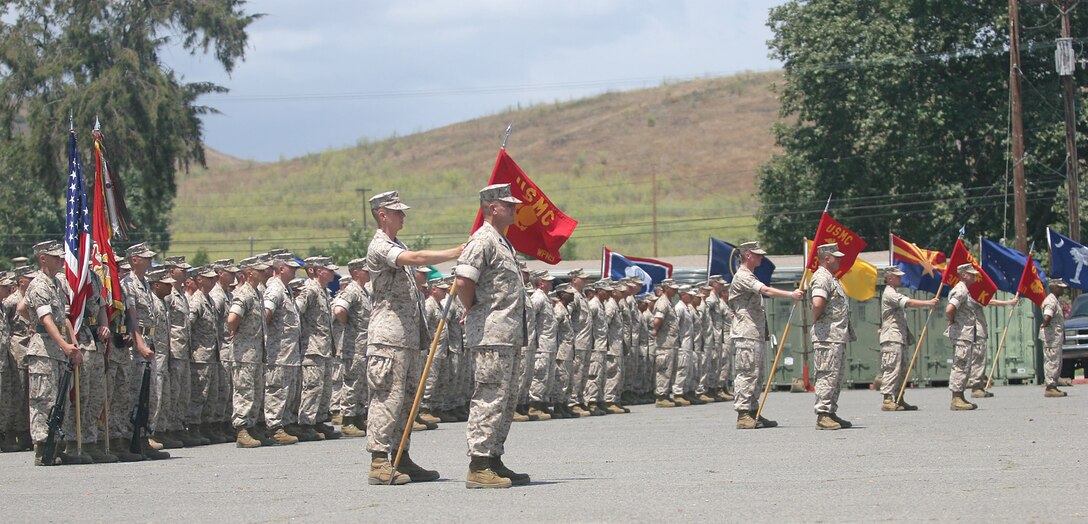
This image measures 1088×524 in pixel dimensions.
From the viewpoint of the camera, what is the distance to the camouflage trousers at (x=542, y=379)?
792 inches

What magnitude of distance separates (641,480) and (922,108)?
1339 inches

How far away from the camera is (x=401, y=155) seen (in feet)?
386

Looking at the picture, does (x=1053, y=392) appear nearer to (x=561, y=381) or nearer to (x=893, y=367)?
(x=893, y=367)

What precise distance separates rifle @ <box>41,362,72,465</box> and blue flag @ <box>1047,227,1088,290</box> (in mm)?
18562

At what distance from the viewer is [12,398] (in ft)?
49.3

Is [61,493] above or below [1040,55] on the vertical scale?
below

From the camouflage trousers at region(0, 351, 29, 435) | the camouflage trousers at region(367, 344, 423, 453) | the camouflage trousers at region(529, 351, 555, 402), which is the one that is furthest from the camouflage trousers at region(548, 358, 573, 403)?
the camouflage trousers at region(367, 344, 423, 453)

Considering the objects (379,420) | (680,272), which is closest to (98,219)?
(379,420)

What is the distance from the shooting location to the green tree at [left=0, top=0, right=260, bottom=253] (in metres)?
38.9

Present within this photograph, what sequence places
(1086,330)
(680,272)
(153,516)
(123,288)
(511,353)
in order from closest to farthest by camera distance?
(153,516), (511,353), (123,288), (1086,330), (680,272)

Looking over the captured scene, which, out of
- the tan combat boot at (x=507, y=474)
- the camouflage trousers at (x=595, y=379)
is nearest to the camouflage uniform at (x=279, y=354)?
the tan combat boot at (x=507, y=474)

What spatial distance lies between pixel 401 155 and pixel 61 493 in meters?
108

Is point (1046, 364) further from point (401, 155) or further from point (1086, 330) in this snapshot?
point (401, 155)

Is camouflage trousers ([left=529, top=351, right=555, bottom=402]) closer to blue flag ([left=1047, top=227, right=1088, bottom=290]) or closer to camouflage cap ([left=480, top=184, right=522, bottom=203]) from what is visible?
blue flag ([left=1047, top=227, right=1088, bottom=290])
